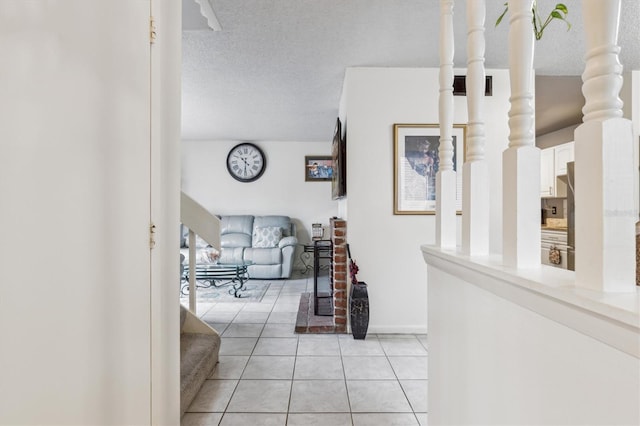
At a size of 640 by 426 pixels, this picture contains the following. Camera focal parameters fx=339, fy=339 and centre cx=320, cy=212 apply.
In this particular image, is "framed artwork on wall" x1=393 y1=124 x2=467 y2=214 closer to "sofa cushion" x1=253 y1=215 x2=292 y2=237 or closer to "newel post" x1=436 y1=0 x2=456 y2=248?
"newel post" x1=436 y1=0 x2=456 y2=248

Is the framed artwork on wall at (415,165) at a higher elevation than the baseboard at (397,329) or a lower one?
higher

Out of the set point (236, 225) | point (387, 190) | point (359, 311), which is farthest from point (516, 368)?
point (236, 225)

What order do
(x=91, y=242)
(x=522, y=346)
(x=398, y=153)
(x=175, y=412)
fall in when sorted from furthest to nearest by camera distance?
1. (x=398, y=153)
2. (x=175, y=412)
3. (x=91, y=242)
4. (x=522, y=346)

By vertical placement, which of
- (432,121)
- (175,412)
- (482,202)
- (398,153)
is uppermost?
(432,121)

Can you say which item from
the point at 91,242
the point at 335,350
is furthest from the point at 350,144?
the point at 91,242

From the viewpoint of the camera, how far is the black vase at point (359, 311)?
9.68 ft

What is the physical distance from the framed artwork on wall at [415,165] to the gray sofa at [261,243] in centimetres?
286

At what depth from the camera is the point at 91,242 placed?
3.07ft

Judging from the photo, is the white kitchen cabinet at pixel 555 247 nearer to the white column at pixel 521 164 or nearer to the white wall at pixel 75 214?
the white column at pixel 521 164

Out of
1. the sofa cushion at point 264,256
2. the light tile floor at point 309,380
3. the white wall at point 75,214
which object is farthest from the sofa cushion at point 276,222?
the white wall at point 75,214

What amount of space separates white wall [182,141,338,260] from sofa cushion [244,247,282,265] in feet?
3.37

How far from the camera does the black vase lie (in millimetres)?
2949

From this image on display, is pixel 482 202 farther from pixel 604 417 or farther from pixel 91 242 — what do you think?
pixel 91 242

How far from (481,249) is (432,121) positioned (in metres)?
2.48
